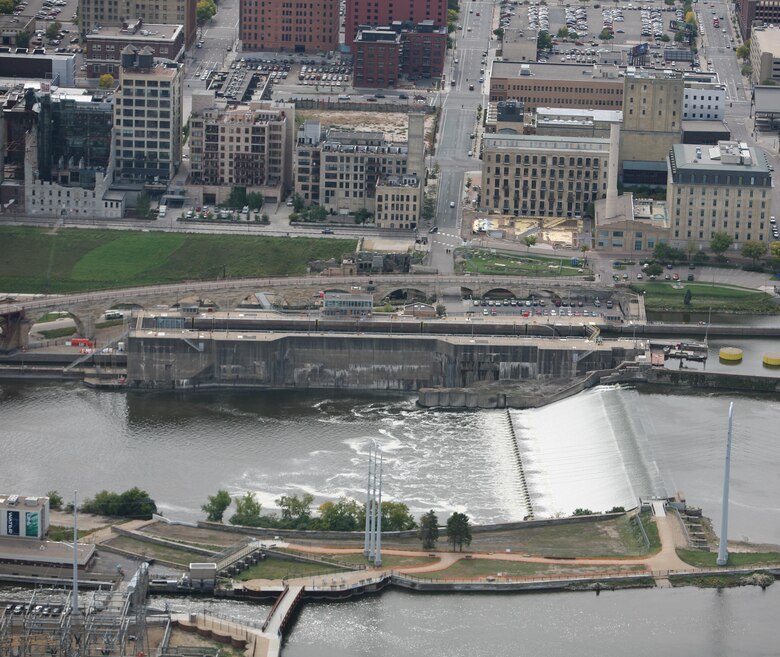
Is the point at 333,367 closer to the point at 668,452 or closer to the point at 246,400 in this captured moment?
the point at 246,400

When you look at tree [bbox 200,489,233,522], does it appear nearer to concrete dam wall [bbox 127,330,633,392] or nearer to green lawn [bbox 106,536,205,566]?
green lawn [bbox 106,536,205,566]

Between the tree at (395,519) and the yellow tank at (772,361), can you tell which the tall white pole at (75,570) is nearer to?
the tree at (395,519)

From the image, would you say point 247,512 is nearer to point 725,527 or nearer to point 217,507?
point 217,507

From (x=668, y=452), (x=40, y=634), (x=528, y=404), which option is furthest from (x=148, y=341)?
(x=40, y=634)

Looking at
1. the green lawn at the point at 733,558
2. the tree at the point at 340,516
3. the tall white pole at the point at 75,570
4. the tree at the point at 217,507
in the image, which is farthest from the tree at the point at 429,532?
the tall white pole at the point at 75,570

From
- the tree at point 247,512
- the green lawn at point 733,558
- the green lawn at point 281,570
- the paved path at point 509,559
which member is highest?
the tree at point 247,512

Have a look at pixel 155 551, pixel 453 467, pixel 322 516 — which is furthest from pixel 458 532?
pixel 155 551

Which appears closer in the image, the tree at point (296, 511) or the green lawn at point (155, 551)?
the green lawn at point (155, 551)

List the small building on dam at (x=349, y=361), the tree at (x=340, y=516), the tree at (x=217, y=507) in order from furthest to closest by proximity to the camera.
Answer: the small building on dam at (x=349, y=361), the tree at (x=217, y=507), the tree at (x=340, y=516)
